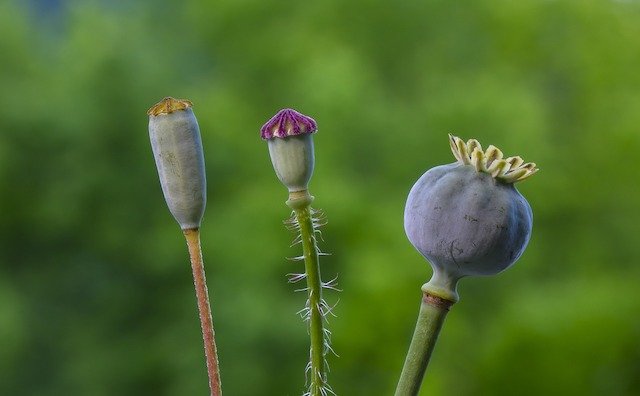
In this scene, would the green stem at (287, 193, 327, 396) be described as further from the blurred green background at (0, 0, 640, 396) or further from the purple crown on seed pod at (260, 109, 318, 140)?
the blurred green background at (0, 0, 640, 396)

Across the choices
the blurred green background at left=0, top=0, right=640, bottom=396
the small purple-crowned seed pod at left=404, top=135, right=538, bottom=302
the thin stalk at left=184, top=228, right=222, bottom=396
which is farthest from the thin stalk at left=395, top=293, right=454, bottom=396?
the blurred green background at left=0, top=0, right=640, bottom=396

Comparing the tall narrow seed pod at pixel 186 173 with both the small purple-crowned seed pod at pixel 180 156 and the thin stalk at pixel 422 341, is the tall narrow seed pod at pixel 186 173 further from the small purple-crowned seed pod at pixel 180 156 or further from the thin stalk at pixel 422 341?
the thin stalk at pixel 422 341

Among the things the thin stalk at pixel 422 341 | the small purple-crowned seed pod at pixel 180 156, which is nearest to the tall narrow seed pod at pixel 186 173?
the small purple-crowned seed pod at pixel 180 156

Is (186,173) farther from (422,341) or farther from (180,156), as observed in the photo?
(422,341)

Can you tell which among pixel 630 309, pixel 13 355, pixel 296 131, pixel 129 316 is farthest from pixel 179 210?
pixel 129 316

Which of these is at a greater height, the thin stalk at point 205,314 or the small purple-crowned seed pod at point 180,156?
the small purple-crowned seed pod at point 180,156

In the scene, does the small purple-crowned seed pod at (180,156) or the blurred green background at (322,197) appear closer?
the small purple-crowned seed pod at (180,156)

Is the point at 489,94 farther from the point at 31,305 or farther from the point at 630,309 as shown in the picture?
the point at 31,305
